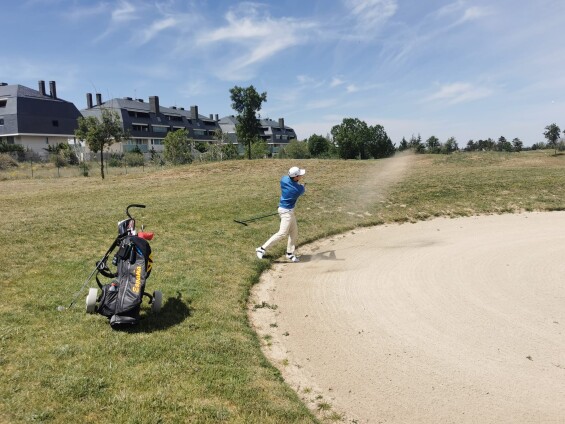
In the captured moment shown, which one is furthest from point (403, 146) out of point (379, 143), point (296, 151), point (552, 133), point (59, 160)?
point (59, 160)

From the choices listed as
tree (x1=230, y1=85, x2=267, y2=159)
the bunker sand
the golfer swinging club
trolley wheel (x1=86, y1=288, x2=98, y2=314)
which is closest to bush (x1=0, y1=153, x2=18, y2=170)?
tree (x1=230, y1=85, x2=267, y2=159)

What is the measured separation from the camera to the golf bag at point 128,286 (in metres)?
5.18

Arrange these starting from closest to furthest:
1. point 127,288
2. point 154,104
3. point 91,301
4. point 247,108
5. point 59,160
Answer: point 127,288, point 91,301, point 247,108, point 59,160, point 154,104

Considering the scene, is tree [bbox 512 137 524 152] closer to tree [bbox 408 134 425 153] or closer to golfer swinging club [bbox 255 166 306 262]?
tree [bbox 408 134 425 153]

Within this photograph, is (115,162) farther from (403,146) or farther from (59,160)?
(403,146)

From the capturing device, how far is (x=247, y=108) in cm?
3722

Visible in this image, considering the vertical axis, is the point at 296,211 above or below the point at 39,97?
below

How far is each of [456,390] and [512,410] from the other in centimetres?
53

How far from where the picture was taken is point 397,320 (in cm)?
620

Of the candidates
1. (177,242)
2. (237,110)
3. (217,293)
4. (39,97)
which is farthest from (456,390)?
(39,97)

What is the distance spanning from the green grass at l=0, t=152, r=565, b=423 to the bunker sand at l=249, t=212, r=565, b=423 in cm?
54

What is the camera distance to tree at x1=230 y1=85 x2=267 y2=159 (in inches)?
1437

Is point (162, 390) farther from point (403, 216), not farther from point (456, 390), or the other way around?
point (403, 216)

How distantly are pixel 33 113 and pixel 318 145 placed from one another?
149 feet
